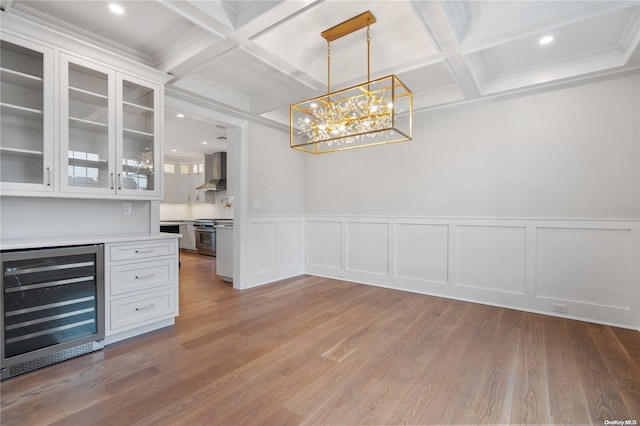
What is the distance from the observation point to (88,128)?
2.58 metres

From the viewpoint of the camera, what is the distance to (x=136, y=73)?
2.79 meters

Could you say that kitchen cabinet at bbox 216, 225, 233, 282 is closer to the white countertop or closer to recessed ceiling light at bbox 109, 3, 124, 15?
the white countertop

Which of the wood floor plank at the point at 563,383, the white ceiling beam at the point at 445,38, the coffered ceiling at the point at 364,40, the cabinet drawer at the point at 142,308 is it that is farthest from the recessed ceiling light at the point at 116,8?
the wood floor plank at the point at 563,383

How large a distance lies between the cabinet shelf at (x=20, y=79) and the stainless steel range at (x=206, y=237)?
204 inches

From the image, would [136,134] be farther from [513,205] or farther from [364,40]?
[513,205]

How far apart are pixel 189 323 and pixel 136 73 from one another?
8.22ft

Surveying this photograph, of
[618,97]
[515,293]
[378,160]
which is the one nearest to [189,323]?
[378,160]

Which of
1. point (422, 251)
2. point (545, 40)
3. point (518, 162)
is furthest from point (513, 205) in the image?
point (545, 40)

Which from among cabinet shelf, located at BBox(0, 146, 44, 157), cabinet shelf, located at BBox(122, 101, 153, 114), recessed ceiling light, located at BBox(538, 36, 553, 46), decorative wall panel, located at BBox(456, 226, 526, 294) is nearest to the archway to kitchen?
cabinet shelf, located at BBox(122, 101, 153, 114)

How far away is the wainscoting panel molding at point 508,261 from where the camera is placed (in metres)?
2.97

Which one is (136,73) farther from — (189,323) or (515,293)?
(515,293)

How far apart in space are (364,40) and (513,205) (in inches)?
99.8

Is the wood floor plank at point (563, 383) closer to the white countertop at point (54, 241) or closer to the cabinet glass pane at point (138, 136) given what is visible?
the white countertop at point (54, 241)

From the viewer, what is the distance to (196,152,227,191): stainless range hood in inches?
304
